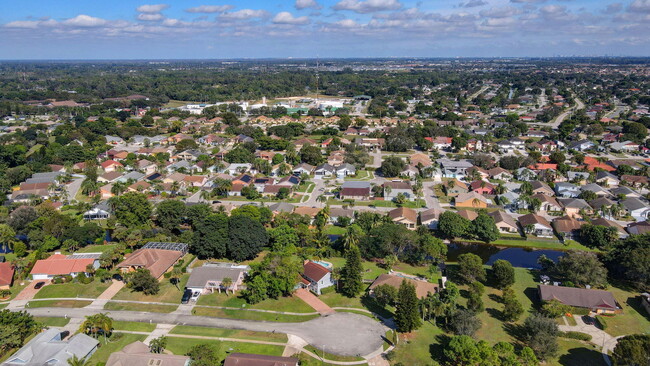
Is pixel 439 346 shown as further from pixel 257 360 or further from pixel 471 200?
pixel 471 200

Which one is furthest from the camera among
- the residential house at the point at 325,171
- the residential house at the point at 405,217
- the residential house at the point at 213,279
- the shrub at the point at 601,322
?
the residential house at the point at 325,171

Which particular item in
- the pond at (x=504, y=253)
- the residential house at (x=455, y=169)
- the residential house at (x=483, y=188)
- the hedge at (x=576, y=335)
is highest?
the residential house at (x=455, y=169)

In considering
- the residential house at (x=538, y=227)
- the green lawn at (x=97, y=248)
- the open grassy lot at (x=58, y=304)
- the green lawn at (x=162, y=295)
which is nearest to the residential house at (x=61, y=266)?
the open grassy lot at (x=58, y=304)

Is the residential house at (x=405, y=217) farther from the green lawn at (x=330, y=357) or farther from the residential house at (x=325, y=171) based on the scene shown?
the green lawn at (x=330, y=357)

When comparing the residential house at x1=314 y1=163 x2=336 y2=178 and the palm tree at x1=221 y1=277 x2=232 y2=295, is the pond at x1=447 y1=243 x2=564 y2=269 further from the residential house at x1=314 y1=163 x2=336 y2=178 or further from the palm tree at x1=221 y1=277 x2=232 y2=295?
the residential house at x1=314 y1=163 x2=336 y2=178

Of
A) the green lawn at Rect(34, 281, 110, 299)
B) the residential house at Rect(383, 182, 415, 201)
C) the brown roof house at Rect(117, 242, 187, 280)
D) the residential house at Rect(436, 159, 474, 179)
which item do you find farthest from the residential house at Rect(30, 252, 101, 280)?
the residential house at Rect(436, 159, 474, 179)
